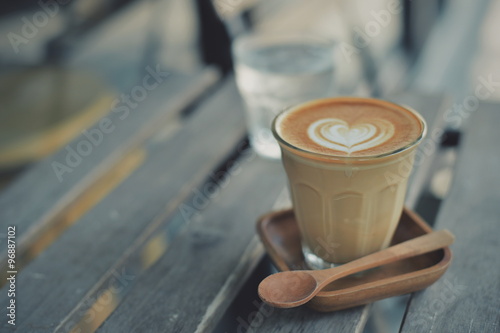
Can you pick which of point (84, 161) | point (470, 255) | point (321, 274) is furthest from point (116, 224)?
point (470, 255)

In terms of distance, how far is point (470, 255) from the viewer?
2.29 feet

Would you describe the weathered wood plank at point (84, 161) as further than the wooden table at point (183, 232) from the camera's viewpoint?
Yes

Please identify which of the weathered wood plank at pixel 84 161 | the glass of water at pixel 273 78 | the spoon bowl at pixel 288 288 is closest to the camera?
the spoon bowl at pixel 288 288

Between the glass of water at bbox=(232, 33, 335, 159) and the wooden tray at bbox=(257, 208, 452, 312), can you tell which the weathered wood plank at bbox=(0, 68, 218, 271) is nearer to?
the glass of water at bbox=(232, 33, 335, 159)

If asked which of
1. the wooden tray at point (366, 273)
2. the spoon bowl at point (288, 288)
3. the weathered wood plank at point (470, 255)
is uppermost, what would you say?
the spoon bowl at point (288, 288)

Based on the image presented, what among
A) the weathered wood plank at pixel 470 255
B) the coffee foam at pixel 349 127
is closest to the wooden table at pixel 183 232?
the weathered wood plank at pixel 470 255

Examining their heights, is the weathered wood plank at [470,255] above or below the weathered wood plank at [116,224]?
below

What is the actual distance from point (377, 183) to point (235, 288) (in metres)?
0.20

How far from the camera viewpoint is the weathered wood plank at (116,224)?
65cm

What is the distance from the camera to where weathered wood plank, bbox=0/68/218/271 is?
2.64 feet

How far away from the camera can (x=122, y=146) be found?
0.98 metres

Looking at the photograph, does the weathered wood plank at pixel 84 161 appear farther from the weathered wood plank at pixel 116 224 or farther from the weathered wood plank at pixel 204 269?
the weathered wood plank at pixel 204 269

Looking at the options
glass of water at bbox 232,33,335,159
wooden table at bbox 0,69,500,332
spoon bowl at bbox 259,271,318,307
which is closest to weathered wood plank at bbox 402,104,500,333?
wooden table at bbox 0,69,500,332

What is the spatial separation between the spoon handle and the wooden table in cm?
4
